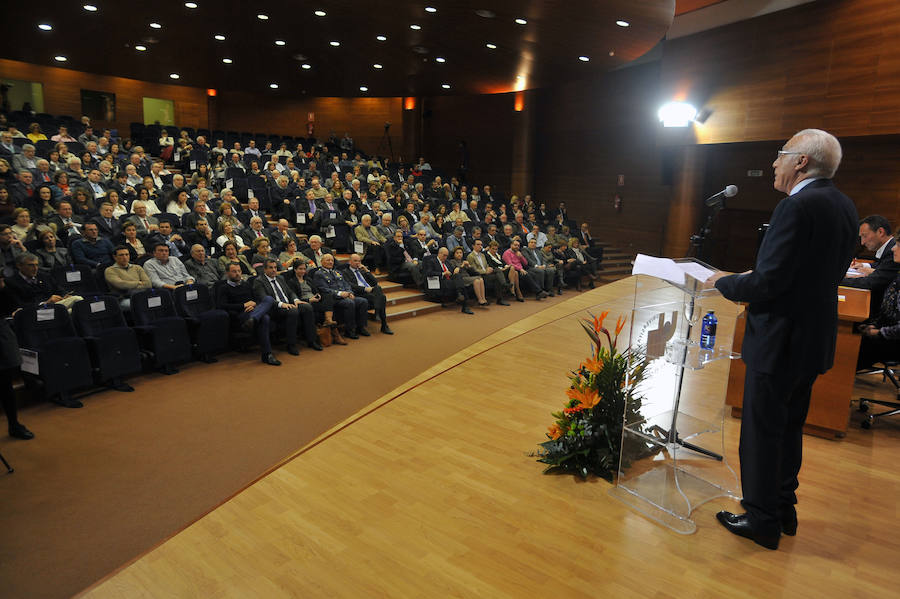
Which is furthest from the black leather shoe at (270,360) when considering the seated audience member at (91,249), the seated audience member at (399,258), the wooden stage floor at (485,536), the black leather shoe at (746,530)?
the black leather shoe at (746,530)

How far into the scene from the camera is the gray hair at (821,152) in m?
1.81

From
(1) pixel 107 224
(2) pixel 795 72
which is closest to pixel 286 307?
(1) pixel 107 224

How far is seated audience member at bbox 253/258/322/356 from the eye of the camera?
5.46 metres

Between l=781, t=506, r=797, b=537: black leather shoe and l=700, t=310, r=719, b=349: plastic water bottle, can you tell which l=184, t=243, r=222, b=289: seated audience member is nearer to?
l=700, t=310, r=719, b=349: plastic water bottle

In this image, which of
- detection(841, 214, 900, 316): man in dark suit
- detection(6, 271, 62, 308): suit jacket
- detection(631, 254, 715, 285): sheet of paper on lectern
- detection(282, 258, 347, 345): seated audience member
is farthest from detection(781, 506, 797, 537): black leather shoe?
detection(6, 271, 62, 308): suit jacket

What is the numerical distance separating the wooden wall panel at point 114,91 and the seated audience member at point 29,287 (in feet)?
38.6

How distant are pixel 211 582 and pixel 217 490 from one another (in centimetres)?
100

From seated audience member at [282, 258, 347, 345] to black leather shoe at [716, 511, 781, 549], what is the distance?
4.51m

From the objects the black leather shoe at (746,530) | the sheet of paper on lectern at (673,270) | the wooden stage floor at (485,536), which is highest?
the sheet of paper on lectern at (673,270)

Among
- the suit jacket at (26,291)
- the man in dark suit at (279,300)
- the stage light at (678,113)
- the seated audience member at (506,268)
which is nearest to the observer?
the suit jacket at (26,291)

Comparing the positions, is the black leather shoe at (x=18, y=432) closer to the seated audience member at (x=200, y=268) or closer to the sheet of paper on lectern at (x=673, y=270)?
the seated audience member at (x=200, y=268)

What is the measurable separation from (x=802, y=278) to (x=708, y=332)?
50 centimetres

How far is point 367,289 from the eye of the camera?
655cm

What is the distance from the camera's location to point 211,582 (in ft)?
6.29
